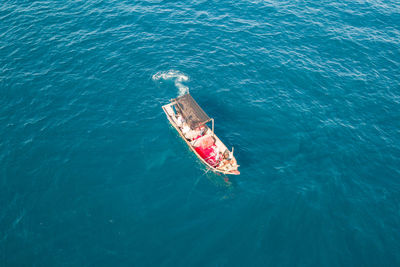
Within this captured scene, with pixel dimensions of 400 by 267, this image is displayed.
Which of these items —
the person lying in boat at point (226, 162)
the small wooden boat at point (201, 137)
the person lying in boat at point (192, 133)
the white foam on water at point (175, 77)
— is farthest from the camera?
the white foam on water at point (175, 77)

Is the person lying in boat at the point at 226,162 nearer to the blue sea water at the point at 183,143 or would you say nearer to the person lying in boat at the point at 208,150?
the person lying in boat at the point at 208,150

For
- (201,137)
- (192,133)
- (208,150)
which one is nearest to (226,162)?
(208,150)

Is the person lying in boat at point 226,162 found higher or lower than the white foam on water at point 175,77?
lower

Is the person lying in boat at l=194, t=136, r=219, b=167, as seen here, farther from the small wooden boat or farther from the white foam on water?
the white foam on water

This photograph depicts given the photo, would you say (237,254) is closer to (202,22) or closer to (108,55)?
(108,55)

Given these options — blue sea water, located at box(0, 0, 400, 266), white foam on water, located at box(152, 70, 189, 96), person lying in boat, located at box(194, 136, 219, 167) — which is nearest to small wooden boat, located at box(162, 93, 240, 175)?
person lying in boat, located at box(194, 136, 219, 167)

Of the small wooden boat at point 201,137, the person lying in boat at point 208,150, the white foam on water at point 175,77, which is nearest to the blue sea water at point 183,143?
the white foam on water at point 175,77

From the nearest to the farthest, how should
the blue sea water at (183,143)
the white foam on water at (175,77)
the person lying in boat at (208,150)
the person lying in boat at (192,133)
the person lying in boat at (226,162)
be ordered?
the blue sea water at (183,143)
the person lying in boat at (226,162)
the person lying in boat at (208,150)
the person lying in boat at (192,133)
the white foam on water at (175,77)
